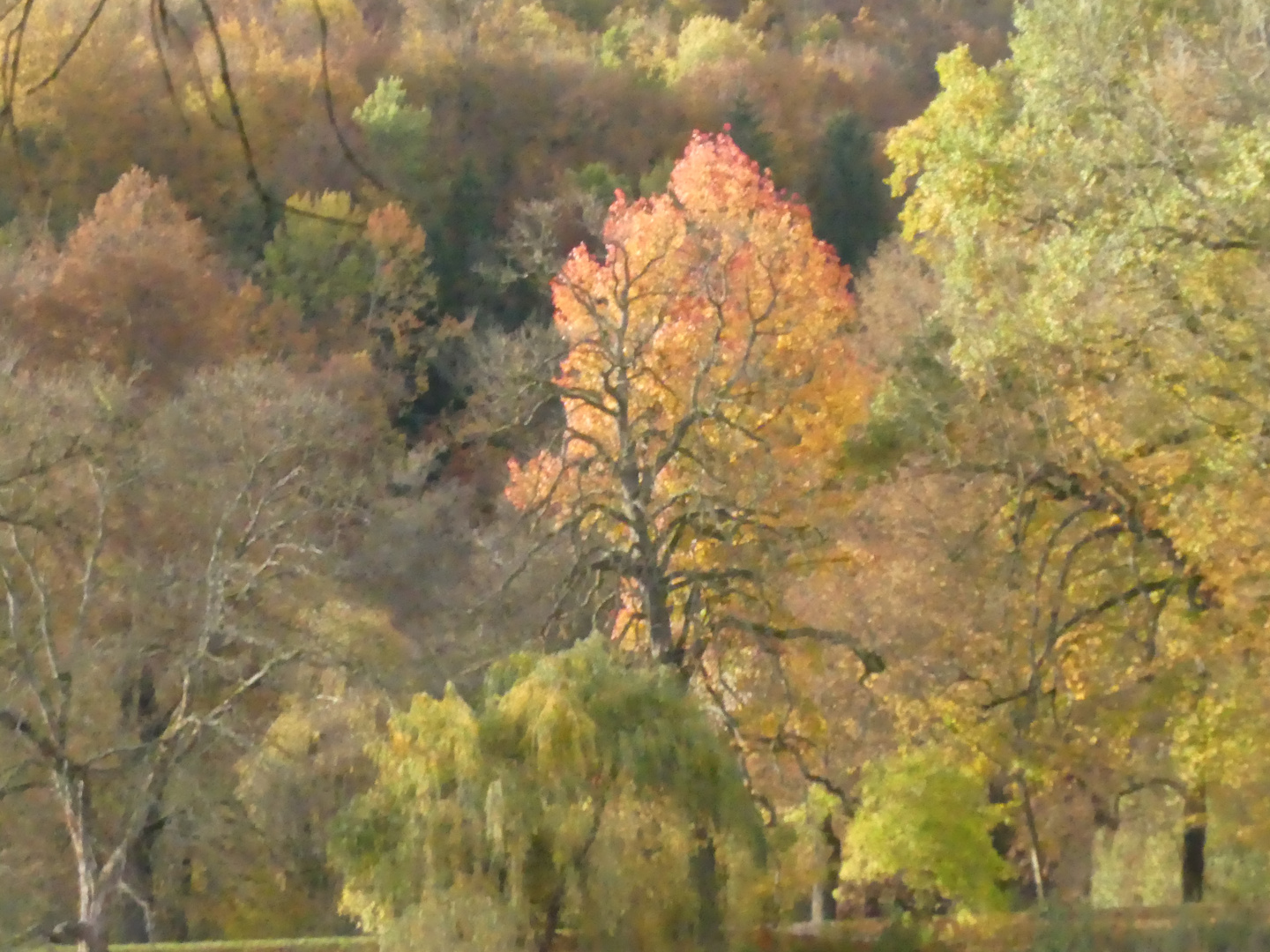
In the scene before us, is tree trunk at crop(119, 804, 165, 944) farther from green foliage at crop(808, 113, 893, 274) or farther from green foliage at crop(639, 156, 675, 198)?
green foliage at crop(808, 113, 893, 274)

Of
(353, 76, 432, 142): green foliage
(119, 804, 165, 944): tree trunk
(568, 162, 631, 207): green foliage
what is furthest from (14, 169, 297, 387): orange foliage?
(568, 162, 631, 207): green foliage

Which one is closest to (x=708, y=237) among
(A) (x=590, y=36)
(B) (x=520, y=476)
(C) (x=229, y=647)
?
(B) (x=520, y=476)

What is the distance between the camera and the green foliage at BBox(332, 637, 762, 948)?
43.2ft

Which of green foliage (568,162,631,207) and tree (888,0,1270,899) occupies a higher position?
green foliage (568,162,631,207)

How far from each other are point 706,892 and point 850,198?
98.8ft

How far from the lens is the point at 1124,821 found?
2672 centimetres

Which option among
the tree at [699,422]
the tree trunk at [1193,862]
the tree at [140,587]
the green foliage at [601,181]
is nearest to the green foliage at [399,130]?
the green foliage at [601,181]

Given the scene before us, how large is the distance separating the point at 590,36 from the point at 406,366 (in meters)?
16.2

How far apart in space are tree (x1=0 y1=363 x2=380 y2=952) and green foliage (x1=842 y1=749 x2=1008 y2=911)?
7.21 meters

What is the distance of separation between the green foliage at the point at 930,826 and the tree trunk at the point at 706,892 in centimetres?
497

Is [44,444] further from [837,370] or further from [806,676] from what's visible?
[837,370]

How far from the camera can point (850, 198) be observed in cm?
4131

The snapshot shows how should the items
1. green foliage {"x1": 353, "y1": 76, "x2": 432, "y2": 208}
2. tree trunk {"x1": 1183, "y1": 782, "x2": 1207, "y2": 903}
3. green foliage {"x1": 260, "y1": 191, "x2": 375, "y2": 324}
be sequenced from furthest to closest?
green foliage {"x1": 353, "y1": 76, "x2": 432, "y2": 208}, green foliage {"x1": 260, "y1": 191, "x2": 375, "y2": 324}, tree trunk {"x1": 1183, "y1": 782, "x2": 1207, "y2": 903}

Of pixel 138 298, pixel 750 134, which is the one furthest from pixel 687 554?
pixel 750 134
